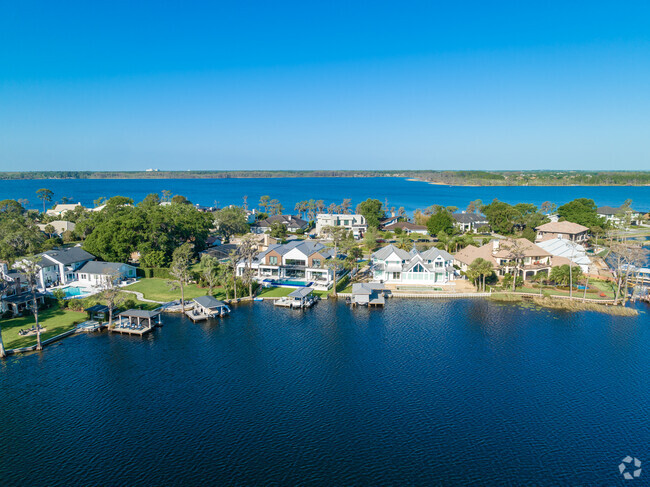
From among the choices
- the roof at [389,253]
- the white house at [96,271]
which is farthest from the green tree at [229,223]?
the roof at [389,253]

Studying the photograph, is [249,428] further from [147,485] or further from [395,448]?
[395,448]

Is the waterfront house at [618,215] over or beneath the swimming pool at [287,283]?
over

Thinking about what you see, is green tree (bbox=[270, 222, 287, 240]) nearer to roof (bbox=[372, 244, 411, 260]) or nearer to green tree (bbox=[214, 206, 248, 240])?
green tree (bbox=[214, 206, 248, 240])

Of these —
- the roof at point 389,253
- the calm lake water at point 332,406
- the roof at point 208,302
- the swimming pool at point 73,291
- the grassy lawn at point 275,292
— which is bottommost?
the calm lake water at point 332,406

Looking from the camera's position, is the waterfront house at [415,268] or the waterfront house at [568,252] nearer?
the waterfront house at [415,268]

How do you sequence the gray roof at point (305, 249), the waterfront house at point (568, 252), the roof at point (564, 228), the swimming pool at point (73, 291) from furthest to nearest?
the roof at point (564, 228) → the waterfront house at point (568, 252) → the gray roof at point (305, 249) → the swimming pool at point (73, 291)

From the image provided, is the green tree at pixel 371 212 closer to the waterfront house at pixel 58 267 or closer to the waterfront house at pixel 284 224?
the waterfront house at pixel 284 224

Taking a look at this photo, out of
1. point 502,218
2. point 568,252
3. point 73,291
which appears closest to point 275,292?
point 73,291
